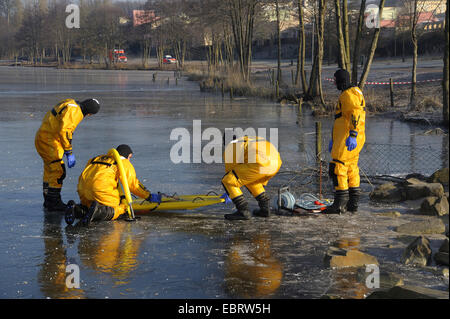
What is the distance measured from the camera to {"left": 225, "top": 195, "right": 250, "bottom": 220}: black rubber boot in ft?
26.1

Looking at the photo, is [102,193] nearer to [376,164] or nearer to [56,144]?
[56,144]

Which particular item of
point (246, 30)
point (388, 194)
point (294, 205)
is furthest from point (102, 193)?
point (246, 30)

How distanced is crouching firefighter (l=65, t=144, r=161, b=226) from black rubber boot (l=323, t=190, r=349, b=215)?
2.21 metres

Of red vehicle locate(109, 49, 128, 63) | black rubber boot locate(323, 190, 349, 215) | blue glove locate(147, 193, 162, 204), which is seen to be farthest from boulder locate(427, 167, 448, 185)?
red vehicle locate(109, 49, 128, 63)

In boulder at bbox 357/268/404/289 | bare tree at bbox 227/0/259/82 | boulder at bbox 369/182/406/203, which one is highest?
bare tree at bbox 227/0/259/82

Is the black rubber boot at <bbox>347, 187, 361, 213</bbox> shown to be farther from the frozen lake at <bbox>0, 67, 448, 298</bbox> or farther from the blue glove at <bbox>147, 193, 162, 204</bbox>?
the blue glove at <bbox>147, 193, 162, 204</bbox>

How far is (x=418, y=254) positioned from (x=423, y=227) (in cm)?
133

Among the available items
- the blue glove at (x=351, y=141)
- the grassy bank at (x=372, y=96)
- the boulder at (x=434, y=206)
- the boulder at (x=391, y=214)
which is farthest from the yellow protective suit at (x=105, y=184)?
the grassy bank at (x=372, y=96)

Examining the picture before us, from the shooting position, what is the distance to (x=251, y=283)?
5.66 m

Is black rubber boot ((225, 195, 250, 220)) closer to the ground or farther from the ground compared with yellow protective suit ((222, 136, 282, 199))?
closer to the ground

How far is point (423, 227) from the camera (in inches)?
290

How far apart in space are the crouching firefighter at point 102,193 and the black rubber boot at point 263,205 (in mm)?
1257

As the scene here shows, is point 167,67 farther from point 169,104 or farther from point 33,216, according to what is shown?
point 33,216
